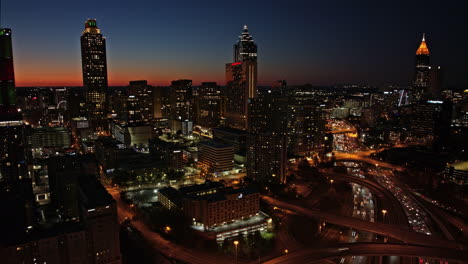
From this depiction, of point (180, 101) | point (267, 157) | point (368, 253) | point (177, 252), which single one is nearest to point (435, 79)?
point (180, 101)

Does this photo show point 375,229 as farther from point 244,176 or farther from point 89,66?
point 89,66

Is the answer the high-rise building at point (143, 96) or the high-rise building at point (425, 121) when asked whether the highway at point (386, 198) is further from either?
the high-rise building at point (143, 96)

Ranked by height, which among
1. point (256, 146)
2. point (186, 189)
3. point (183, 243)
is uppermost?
point (256, 146)

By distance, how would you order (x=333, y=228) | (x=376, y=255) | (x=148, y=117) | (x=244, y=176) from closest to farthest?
(x=376, y=255)
(x=333, y=228)
(x=244, y=176)
(x=148, y=117)

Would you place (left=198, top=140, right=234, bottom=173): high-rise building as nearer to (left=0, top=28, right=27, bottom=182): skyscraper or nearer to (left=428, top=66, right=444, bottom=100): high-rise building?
(left=0, top=28, right=27, bottom=182): skyscraper

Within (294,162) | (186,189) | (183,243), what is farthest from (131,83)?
(183,243)

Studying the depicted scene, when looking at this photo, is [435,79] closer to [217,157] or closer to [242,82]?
[242,82]

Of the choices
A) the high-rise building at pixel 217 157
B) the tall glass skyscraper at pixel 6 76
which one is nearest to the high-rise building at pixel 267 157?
the high-rise building at pixel 217 157
